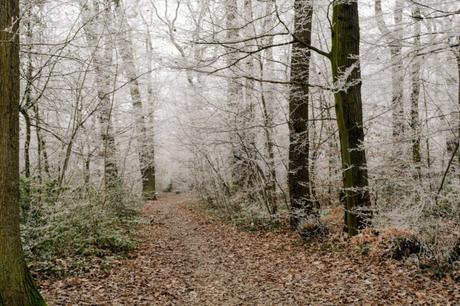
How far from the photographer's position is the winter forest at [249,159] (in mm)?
5984

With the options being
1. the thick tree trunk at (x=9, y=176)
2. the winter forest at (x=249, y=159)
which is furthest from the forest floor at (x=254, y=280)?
the thick tree trunk at (x=9, y=176)

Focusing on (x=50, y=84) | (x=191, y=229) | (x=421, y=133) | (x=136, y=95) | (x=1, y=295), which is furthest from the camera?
(x=136, y=95)

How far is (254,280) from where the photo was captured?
7148mm

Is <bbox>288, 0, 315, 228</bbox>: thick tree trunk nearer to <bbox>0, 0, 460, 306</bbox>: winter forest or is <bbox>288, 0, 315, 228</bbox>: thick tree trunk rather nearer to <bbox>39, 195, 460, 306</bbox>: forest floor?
<bbox>0, 0, 460, 306</bbox>: winter forest

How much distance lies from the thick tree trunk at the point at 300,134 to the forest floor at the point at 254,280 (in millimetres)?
944

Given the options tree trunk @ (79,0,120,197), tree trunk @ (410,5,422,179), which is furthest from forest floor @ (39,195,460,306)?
tree trunk @ (79,0,120,197)

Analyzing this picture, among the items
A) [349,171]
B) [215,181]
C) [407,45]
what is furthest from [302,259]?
[215,181]

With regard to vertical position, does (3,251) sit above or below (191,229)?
above

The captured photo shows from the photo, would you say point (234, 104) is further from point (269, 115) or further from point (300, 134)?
point (300, 134)

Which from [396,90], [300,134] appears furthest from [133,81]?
[396,90]

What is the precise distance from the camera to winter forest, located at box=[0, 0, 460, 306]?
19.6 ft

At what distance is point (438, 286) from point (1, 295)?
18.1 feet

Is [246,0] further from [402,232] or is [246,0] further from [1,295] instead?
[1,295]

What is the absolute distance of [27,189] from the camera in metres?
7.83
